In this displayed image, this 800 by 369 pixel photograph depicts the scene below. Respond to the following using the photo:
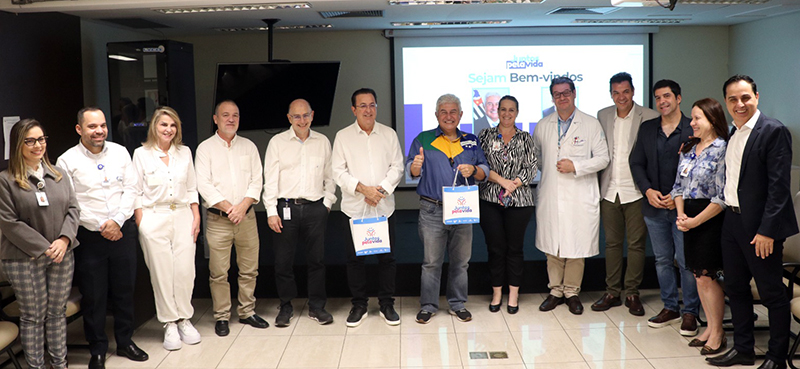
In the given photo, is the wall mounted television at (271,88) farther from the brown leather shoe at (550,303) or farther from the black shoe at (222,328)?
the brown leather shoe at (550,303)

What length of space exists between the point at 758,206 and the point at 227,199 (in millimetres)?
3226

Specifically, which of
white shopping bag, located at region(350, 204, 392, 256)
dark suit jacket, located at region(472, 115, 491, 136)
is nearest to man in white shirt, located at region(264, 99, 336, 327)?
white shopping bag, located at region(350, 204, 392, 256)

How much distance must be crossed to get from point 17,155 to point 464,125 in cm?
556

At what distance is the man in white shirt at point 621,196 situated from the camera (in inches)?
186

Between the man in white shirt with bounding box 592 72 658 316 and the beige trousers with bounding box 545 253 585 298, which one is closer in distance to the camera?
the man in white shirt with bounding box 592 72 658 316

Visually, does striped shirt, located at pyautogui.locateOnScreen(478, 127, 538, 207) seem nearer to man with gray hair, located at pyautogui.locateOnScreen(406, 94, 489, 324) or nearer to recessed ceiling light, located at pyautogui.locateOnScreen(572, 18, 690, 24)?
man with gray hair, located at pyautogui.locateOnScreen(406, 94, 489, 324)

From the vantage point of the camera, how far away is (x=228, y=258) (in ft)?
15.2

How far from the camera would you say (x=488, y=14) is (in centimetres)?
654

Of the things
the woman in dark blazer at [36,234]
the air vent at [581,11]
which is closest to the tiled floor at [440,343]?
the woman in dark blazer at [36,234]

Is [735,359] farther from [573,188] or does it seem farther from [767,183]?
[573,188]

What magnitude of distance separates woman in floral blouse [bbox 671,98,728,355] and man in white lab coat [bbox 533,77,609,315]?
757mm

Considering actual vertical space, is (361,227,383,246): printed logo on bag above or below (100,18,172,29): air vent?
below

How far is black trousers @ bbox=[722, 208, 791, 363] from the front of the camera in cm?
357

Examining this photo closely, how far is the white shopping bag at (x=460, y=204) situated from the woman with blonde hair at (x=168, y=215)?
5.45ft
